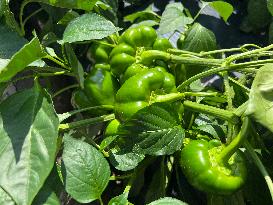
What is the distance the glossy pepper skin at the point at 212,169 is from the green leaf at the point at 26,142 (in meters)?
0.24

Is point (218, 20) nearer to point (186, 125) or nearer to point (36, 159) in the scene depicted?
point (186, 125)

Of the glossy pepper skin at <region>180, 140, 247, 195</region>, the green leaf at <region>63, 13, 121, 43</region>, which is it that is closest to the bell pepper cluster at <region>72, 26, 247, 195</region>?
the glossy pepper skin at <region>180, 140, 247, 195</region>

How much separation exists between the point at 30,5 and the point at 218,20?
1.78ft

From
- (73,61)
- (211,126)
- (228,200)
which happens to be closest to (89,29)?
(73,61)

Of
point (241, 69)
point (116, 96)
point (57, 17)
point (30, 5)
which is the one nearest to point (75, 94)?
point (116, 96)

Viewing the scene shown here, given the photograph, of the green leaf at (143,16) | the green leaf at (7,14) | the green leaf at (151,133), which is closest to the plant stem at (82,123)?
the green leaf at (151,133)

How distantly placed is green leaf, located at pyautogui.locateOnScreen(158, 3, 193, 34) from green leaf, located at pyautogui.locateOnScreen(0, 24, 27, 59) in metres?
0.40

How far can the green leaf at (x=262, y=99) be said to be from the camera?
A: 0.71 meters

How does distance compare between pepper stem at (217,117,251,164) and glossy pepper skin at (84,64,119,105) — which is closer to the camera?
pepper stem at (217,117,251,164)

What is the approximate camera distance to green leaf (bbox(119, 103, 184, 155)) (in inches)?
31.9

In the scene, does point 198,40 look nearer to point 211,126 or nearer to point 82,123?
point 211,126

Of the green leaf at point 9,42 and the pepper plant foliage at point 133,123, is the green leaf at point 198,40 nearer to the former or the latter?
the pepper plant foliage at point 133,123

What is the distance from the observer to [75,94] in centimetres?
100

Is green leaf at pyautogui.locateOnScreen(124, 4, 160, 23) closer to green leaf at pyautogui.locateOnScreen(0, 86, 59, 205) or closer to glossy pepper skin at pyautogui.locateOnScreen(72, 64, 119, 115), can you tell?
glossy pepper skin at pyautogui.locateOnScreen(72, 64, 119, 115)
